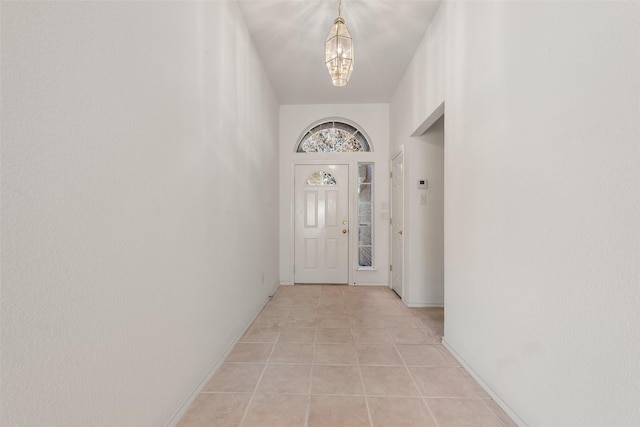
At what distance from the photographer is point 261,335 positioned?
2598 mm

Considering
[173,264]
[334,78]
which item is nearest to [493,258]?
[334,78]

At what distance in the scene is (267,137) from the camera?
12.3ft

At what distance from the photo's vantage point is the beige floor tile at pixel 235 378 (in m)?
1.79

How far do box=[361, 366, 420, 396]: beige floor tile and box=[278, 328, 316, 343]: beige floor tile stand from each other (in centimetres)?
63

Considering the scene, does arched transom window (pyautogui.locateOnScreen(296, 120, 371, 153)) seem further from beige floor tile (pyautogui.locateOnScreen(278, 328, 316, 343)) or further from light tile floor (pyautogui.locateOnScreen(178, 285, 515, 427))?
beige floor tile (pyautogui.locateOnScreen(278, 328, 316, 343))

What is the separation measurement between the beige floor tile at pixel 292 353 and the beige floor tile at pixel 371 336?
1.44ft

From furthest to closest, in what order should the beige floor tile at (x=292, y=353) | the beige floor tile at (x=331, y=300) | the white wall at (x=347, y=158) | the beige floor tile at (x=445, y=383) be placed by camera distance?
the white wall at (x=347, y=158)
the beige floor tile at (x=331, y=300)
the beige floor tile at (x=292, y=353)
the beige floor tile at (x=445, y=383)

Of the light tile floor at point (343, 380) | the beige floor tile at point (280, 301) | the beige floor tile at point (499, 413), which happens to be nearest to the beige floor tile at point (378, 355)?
the light tile floor at point (343, 380)

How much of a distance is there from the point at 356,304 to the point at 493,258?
6.90ft

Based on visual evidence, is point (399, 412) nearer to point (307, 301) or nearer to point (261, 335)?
A: point (261, 335)

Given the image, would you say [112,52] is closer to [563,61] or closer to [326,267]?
[563,61]

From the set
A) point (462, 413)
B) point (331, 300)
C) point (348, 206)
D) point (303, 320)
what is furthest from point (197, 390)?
point (348, 206)

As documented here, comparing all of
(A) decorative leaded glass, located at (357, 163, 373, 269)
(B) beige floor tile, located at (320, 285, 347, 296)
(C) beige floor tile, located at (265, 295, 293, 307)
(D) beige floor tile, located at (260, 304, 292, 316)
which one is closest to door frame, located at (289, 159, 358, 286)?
(A) decorative leaded glass, located at (357, 163, 373, 269)

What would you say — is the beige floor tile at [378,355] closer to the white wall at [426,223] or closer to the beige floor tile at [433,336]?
the beige floor tile at [433,336]
